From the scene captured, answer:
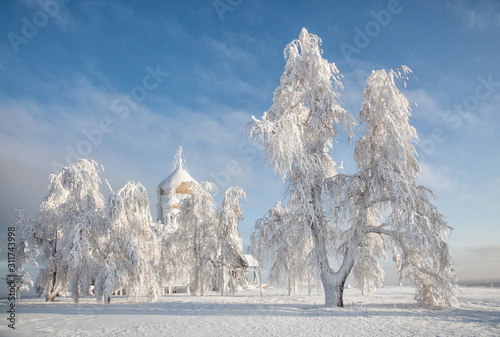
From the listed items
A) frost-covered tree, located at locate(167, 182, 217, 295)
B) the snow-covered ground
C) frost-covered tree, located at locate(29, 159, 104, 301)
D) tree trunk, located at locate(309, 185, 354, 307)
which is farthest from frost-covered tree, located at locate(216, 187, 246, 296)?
the snow-covered ground

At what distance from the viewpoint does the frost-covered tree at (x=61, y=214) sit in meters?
18.5

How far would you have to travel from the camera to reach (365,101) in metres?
14.8

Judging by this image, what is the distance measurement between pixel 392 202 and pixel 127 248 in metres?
12.9

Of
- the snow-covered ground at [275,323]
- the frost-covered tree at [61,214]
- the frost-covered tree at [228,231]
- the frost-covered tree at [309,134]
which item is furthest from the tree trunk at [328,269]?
the frost-covered tree at [61,214]

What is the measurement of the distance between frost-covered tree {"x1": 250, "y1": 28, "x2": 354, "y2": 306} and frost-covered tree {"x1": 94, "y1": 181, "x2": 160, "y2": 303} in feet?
27.6

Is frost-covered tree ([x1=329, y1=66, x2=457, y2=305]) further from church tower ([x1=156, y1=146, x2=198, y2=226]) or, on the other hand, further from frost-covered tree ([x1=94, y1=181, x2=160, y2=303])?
church tower ([x1=156, y1=146, x2=198, y2=226])

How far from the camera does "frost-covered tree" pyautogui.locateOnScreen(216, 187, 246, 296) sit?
23.1 meters

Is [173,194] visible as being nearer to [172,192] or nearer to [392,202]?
[172,192]

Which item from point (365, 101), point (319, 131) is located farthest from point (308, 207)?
point (365, 101)

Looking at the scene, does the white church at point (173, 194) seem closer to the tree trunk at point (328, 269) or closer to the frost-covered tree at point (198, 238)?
the frost-covered tree at point (198, 238)

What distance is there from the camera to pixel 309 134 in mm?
16172

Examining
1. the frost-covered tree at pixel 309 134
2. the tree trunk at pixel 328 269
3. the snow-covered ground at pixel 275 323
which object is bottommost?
the snow-covered ground at pixel 275 323

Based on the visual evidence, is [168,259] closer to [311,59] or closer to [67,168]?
[67,168]

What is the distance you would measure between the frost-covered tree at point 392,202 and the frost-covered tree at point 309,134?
0.93 m
